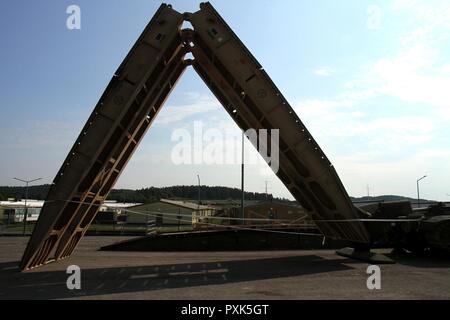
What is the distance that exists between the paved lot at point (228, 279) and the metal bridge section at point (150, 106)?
160 centimetres

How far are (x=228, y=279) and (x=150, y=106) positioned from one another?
6.87 m

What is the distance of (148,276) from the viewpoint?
1170 cm

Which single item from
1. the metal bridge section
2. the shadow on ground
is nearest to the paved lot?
the shadow on ground

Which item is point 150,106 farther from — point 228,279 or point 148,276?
point 228,279

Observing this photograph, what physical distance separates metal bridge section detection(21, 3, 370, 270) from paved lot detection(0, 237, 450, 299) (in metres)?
1.60

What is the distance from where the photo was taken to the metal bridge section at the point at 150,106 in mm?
12758

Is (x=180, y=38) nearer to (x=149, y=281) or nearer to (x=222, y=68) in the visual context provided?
(x=222, y=68)

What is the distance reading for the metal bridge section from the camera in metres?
12.8
